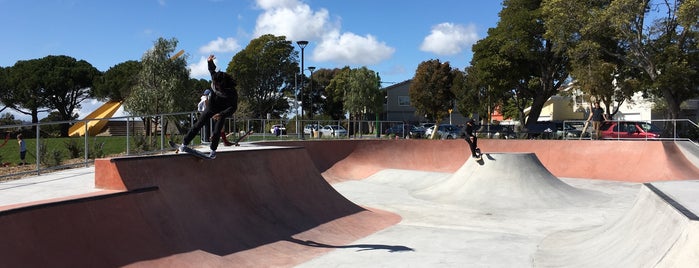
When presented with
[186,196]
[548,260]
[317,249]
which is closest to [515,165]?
[548,260]

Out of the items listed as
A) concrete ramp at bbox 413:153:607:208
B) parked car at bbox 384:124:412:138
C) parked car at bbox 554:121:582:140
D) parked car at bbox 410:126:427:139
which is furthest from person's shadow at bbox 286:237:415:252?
parked car at bbox 384:124:412:138

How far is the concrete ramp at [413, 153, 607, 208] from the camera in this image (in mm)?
12047

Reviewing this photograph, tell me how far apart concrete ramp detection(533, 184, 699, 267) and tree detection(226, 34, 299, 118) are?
2013 inches

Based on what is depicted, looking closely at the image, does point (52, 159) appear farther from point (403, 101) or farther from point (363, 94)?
point (403, 101)

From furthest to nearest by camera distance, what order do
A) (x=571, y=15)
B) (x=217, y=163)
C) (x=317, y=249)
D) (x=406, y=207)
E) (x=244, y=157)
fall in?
(x=571, y=15) < (x=406, y=207) < (x=244, y=157) < (x=217, y=163) < (x=317, y=249)

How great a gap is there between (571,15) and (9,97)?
62.5m

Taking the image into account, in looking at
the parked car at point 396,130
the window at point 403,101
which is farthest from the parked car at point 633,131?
the window at point 403,101

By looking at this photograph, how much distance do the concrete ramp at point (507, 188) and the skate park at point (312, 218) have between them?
0.04 m

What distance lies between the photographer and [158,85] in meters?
32.6

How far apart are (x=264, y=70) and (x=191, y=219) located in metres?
53.2

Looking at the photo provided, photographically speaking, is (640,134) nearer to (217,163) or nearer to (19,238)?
(217,163)

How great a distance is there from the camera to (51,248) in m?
4.68

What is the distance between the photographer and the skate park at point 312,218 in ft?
16.0

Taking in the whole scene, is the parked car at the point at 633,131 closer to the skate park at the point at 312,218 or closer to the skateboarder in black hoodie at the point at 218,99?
the skate park at the point at 312,218
